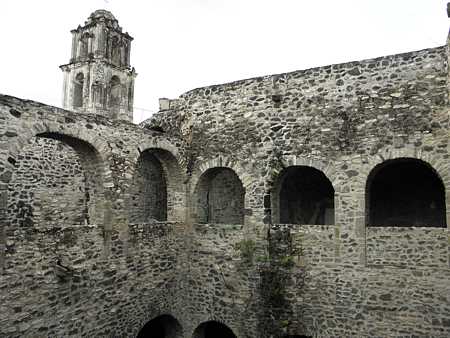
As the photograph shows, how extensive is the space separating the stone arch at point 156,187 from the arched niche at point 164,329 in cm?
256

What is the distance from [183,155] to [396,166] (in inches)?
219

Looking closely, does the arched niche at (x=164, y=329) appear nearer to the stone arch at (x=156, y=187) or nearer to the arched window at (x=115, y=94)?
the stone arch at (x=156, y=187)

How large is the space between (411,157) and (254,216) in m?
3.62

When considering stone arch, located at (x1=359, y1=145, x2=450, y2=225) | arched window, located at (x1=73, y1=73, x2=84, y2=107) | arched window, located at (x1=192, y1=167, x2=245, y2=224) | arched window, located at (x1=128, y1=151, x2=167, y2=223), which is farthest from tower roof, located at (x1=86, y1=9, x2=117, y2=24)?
stone arch, located at (x1=359, y1=145, x2=450, y2=225)

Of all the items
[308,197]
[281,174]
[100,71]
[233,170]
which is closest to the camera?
[281,174]

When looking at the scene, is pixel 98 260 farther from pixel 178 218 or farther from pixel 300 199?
pixel 300 199

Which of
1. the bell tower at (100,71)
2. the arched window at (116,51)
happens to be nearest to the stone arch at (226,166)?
the bell tower at (100,71)

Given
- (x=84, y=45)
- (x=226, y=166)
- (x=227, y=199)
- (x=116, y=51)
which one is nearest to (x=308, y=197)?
(x=227, y=199)

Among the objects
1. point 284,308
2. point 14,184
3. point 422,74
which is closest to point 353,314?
point 284,308

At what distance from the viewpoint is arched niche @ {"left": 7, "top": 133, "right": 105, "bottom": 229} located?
35.2ft

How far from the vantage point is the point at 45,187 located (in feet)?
37.3

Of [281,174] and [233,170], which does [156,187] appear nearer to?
[233,170]

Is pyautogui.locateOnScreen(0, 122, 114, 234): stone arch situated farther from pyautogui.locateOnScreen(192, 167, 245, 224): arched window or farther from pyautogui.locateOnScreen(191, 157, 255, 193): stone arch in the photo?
pyautogui.locateOnScreen(192, 167, 245, 224): arched window

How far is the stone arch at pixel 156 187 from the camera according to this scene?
1018cm
